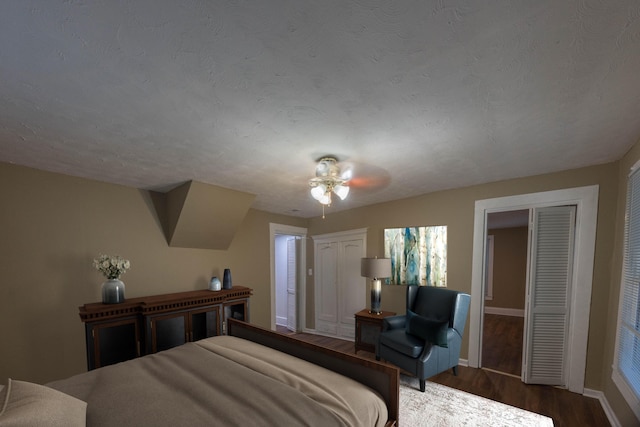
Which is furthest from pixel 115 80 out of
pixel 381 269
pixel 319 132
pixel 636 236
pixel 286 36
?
pixel 636 236

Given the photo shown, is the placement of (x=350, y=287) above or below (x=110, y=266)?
below

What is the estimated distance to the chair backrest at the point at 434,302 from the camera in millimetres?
3115

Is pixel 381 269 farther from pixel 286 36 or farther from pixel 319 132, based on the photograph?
pixel 286 36

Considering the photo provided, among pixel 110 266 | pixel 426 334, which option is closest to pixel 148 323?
pixel 110 266

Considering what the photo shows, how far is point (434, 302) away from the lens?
10.8 feet

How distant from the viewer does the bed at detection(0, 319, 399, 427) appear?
123 centimetres

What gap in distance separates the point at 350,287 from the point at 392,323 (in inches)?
A: 51.7

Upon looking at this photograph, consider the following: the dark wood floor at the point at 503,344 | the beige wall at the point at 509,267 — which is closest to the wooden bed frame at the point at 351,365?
the dark wood floor at the point at 503,344

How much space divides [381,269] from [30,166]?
3.99 m

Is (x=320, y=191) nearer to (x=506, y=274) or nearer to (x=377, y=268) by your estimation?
(x=377, y=268)

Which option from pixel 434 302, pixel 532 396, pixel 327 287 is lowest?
pixel 532 396

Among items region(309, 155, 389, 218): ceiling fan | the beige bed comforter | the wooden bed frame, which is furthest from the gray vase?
region(309, 155, 389, 218): ceiling fan

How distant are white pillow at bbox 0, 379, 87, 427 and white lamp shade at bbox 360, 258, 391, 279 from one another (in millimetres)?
3111

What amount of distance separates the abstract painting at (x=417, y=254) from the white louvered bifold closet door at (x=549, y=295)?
3.31ft
